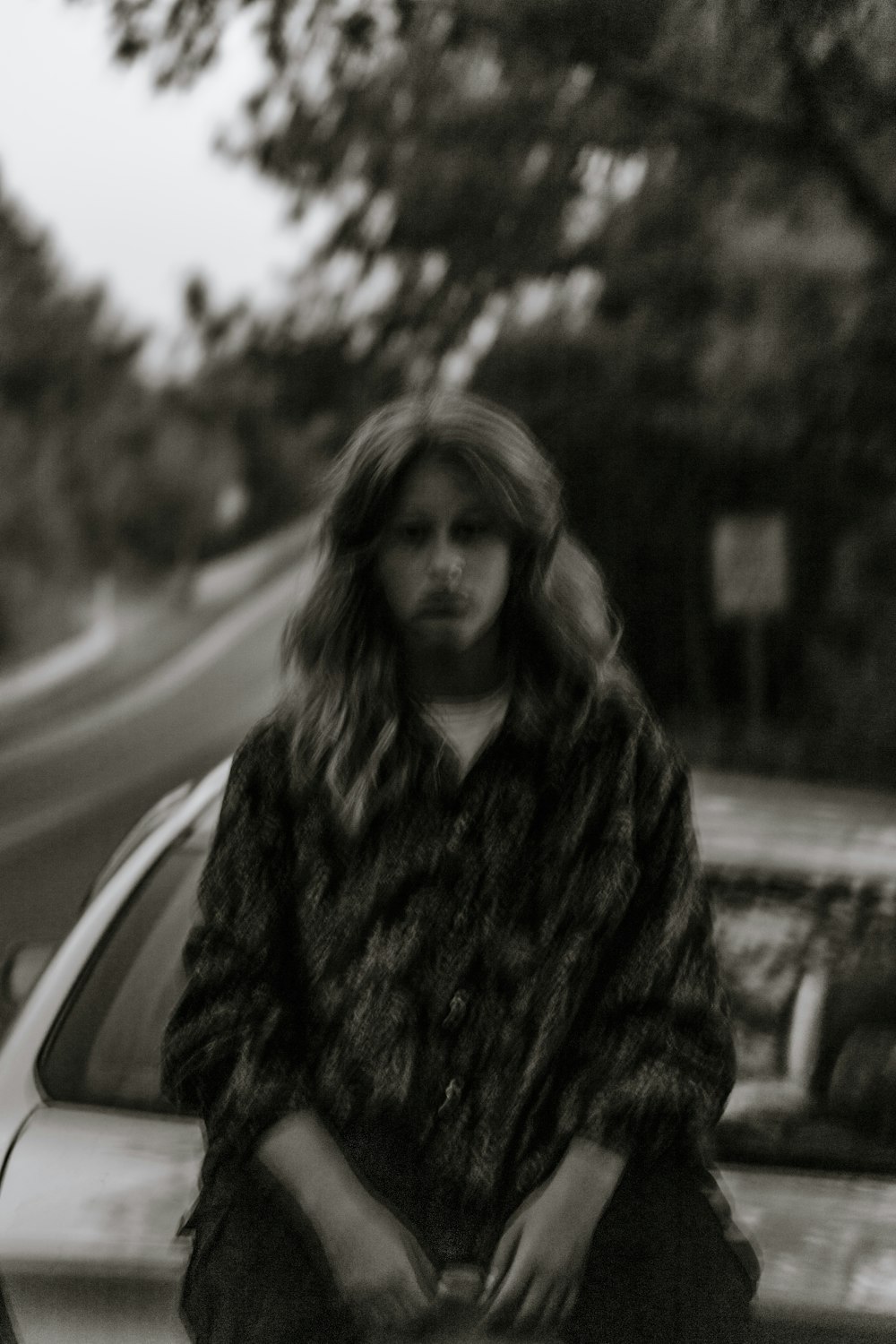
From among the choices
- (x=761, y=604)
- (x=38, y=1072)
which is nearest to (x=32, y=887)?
(x=38, y=1072)

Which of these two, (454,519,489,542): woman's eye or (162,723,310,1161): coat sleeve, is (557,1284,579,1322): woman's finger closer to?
(162,723,310,1161): coat sleeve

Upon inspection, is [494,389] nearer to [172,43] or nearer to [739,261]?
[739,261]

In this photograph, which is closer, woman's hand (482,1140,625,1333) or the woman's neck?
woman's hand (482,1140,625,1333)

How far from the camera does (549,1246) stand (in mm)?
1353

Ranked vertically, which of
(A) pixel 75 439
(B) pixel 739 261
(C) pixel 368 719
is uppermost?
(B) pixel 739 261

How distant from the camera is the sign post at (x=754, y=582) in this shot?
1124cm

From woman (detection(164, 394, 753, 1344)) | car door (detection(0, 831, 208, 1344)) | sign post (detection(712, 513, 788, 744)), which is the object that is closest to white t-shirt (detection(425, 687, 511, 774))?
woman (detection(164, 394, 753, 1344))

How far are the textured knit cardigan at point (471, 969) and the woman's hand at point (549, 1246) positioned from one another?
31 mm

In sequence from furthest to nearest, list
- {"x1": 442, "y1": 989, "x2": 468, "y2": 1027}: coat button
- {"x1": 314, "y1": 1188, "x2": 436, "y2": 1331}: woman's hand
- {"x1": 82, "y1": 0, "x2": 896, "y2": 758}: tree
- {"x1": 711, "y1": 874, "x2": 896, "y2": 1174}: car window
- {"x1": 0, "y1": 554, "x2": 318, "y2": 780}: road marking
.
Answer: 1. {"x1": 0, "y1": 554, "x2": 318, "y2": 780}: road marking
2. {"x1": 82, "y1": 0, "x2": 896, "y2": 758}: tree
3. {"x1": 711, "y1": 874, "x2": 896, "y2": 1174}: car window
4. {"x1": 442, "y1": 989, "x2": 468, "y2": 1027}: coat button
5. {"x1": 314, "y1": 1188, "x2": 436, "y2": 1331}: woman's hand

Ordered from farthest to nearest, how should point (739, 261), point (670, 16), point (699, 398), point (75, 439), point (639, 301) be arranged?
point (699, 398) < point (639, 301) < point (739, 261) < point (75, 439) < point (670, 16)

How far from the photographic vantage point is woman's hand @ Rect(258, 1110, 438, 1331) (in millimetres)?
1332

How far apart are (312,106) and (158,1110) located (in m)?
3.00

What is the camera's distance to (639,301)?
26.5ft

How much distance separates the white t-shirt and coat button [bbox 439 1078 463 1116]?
283mm
